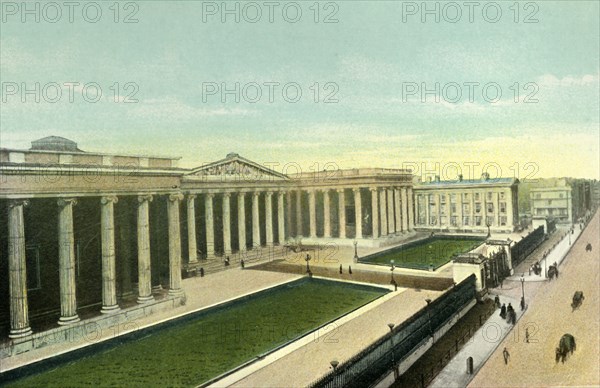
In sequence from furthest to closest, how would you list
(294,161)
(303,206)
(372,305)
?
(303,206), (372,305), (294,161)

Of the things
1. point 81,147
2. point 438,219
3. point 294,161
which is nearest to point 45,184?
point 81,147

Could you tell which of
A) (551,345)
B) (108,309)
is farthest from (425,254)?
(108,309)

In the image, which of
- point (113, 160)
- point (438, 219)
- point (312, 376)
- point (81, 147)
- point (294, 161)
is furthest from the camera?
point (438, 219)

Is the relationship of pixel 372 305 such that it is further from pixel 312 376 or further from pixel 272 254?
pixel 272 254

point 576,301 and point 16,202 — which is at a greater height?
point 16,202

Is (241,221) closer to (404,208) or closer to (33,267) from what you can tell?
(33,267)

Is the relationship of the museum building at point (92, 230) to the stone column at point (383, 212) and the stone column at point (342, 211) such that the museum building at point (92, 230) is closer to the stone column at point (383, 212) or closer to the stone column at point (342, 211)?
the stone column at point (342, 211)

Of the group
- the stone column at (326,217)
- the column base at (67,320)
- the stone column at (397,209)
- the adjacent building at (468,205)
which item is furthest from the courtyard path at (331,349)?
the adjacent building at (468,205)
